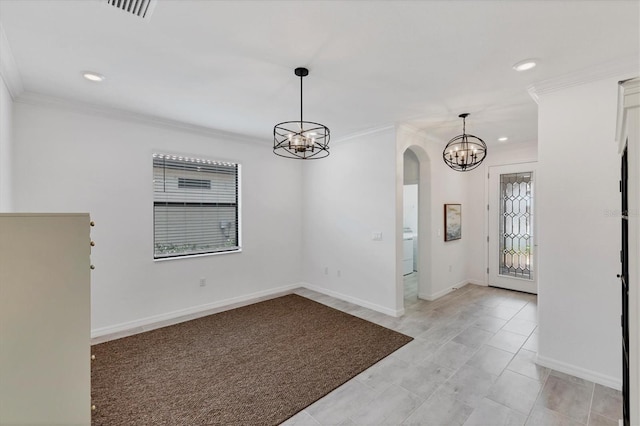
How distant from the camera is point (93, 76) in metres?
2.64

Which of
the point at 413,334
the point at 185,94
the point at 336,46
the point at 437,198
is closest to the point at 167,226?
the point at 185,94

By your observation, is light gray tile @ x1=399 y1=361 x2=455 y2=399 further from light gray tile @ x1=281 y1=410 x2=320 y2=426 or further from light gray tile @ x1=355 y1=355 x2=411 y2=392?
light gray tile @ x1=281 y1=410 x2=320 y2=426

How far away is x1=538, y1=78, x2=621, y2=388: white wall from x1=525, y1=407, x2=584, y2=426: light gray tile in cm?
74

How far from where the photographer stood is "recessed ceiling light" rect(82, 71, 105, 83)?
2.59 m

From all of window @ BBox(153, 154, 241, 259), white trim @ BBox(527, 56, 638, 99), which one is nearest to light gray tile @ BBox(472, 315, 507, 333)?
white trim @ BBox(527, 56, 638, 99)

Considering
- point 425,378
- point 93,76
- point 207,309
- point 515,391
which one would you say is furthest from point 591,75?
point 207,309

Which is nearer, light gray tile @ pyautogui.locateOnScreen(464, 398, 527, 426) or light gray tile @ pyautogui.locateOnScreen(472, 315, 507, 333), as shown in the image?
light gray tile @ pyautogui.locateOnScreen(464, 398, 527, 426)

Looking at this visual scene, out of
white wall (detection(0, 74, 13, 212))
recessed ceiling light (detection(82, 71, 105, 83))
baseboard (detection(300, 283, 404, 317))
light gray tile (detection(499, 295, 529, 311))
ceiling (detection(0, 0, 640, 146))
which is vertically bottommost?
light gray tile (detection(499, 295, 529, 311))

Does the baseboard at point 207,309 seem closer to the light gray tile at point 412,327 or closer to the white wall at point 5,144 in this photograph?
the white wall at point 5,144

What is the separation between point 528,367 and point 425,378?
1072 mm

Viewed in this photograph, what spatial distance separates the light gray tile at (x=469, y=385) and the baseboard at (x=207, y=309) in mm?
3144

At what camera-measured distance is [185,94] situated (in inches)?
120

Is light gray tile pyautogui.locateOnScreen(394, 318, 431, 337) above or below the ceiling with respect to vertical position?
below

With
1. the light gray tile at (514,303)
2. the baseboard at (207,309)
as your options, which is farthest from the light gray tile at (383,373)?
the light gray tile at (514,303)
